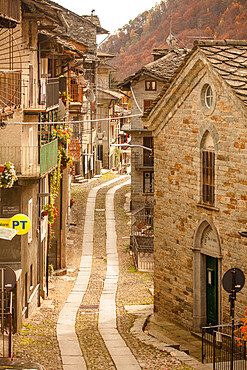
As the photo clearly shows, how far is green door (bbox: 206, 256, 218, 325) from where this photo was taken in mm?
19250

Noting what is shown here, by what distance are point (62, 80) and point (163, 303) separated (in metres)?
12.9

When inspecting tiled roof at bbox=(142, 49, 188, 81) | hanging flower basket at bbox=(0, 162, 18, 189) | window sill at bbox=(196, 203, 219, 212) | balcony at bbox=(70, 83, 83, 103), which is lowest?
window sill at bbox=(196, 203, 219, 212)

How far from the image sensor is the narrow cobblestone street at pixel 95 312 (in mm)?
16781

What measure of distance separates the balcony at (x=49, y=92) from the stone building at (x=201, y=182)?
4427mm

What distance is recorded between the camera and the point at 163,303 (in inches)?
858

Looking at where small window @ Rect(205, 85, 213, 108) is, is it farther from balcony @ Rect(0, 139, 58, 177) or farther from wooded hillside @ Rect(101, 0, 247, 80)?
wooded hillside @ Rect(101, 0, 247, 80)

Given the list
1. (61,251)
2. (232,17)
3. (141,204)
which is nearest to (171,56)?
(141,204)

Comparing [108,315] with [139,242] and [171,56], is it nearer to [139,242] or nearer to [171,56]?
[139,242]

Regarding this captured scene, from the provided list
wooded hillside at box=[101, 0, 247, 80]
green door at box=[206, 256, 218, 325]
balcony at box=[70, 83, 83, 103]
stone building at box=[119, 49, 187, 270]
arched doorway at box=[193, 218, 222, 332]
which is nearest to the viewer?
arched doorway at box=[193, 218, 222, 332]

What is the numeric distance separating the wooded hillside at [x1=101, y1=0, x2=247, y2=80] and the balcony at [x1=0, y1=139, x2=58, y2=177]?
53.6 m

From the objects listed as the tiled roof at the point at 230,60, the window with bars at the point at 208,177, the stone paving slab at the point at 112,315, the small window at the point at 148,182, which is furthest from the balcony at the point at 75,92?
the window with bars at the point at 208,177

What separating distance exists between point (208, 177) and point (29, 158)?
5.91 m

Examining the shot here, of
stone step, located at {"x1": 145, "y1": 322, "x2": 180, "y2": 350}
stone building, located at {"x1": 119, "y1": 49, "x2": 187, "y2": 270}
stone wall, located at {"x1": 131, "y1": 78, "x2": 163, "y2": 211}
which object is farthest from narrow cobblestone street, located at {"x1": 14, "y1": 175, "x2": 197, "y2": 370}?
stone building, located at {"x1": 119, "y1": 49, "x2": 187, "y2": 270}

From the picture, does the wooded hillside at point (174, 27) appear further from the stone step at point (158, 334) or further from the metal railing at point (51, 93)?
the stone step at point (158, 334)
